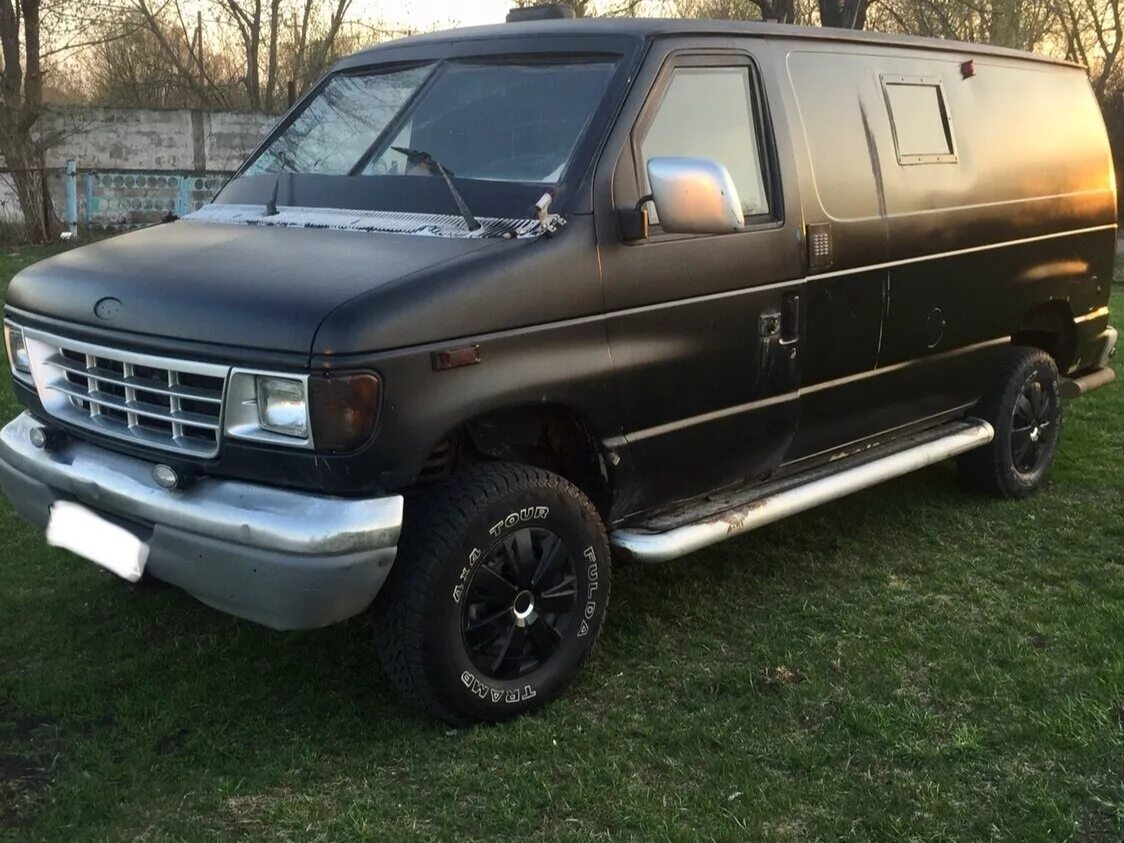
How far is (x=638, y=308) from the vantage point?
3736 millimetres

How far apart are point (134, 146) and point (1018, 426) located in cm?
1898

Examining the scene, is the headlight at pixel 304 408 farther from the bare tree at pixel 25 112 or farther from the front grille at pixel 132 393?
the bare tree at pixel 25 112

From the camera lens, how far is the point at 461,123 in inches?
159

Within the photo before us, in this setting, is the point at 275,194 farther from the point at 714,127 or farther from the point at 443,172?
the point at 714,127

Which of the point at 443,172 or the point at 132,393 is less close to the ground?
the point at 443,172

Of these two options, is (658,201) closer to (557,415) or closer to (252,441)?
(557,415)

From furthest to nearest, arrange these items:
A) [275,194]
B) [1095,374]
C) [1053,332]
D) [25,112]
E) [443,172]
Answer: [25,112]
[1095,374]
[1053,332]
[275,194]
[443,172]

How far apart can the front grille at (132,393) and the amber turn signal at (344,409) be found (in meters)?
0.32

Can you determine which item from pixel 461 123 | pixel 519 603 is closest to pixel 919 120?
pixel 461 123

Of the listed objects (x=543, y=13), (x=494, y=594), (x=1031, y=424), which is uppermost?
(x=543, y=13)

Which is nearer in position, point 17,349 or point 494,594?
point 494,594

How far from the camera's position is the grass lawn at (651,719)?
121 inches

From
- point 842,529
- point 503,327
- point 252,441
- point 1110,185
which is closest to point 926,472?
point 842,529

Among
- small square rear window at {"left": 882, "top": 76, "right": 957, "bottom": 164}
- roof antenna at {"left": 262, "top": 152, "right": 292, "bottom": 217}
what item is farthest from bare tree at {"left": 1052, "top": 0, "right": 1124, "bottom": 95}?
roof antenna at {"left": 262, "top": 152, "right": 292, "bottom": 217}
